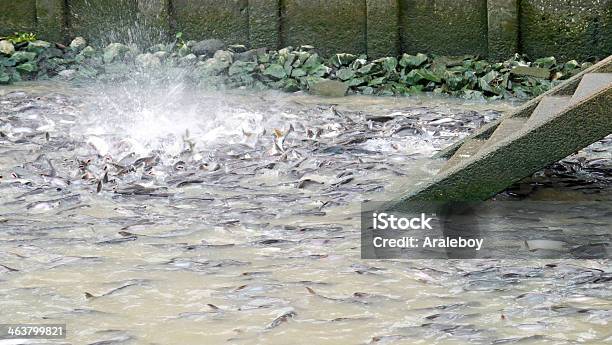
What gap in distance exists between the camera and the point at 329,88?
28.7 feet

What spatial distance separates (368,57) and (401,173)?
3.62 metres

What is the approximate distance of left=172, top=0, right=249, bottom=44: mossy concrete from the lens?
9.66 meters

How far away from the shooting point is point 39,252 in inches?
174

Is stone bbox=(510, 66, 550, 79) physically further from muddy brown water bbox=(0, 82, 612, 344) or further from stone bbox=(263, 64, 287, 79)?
stone bbox=(263, 64, 287, 79)

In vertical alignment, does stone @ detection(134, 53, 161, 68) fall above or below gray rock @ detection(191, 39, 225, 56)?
below

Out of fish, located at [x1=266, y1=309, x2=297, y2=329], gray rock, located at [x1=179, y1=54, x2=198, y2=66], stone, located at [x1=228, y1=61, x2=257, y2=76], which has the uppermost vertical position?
gray rock, located at [x1=179, y1=54, x2=198, y2=66]

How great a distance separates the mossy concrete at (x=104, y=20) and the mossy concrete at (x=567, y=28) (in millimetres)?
3532

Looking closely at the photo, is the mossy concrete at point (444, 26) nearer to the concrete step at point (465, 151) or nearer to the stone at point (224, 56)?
the stone at point (224, 56)

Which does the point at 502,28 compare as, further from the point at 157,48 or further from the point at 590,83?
the point at 590,83

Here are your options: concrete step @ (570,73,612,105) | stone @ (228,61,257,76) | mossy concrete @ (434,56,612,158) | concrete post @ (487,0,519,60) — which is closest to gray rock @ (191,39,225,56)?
stone @ (228,61,257,76)

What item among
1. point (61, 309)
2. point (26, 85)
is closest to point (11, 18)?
point (26, 85)

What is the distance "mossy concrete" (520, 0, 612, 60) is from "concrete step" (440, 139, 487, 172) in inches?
138

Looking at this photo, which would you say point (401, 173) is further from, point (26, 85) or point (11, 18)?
point (11, 18)

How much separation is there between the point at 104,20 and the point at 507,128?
5443 mm
